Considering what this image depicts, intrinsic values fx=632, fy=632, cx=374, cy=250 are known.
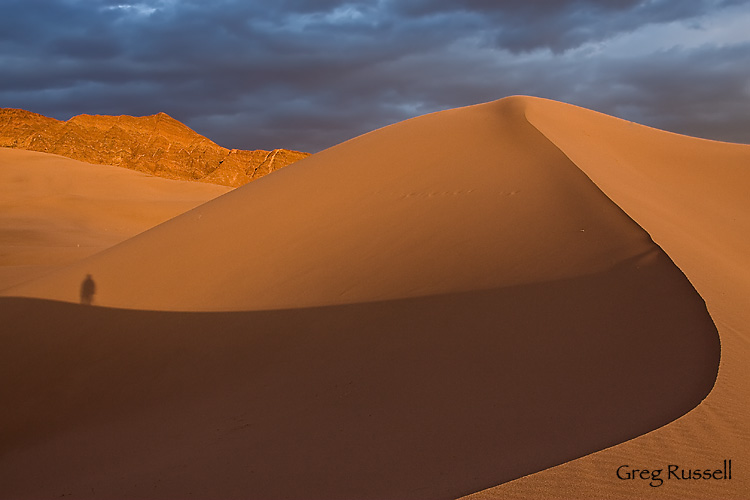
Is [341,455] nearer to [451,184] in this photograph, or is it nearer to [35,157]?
[451,184]

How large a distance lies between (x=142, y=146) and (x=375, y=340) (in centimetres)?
7767

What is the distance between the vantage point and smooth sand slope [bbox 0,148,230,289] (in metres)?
20.9

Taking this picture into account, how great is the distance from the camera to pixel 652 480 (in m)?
3.05

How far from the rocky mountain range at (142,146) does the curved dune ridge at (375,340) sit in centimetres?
6563

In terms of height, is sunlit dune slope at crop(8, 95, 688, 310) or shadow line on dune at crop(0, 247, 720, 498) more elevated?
sunlit dune slope at crop(8, 95, 688, 310)

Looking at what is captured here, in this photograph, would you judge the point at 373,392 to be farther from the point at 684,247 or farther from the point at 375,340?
the point at 684,247

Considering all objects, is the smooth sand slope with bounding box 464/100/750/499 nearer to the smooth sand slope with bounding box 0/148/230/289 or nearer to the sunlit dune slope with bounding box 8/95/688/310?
the sunlit dune slope with bounding box 8/95/688/310

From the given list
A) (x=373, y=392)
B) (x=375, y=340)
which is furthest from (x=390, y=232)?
(x=373, y=392)

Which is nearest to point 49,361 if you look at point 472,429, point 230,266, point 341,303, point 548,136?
point 230,266

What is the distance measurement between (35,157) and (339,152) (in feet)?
118

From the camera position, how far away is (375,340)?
6.10 metres

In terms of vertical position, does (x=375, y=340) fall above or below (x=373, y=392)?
above

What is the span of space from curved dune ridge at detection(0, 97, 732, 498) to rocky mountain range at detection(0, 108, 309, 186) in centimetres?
6563

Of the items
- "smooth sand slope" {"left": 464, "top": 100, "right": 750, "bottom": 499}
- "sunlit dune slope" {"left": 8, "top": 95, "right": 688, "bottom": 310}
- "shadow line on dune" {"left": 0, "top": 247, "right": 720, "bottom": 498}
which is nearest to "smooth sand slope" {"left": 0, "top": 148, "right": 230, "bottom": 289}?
"sunlit dune slope" {"left": 8, "top": 95, "right": 688, "bottom": 310}
